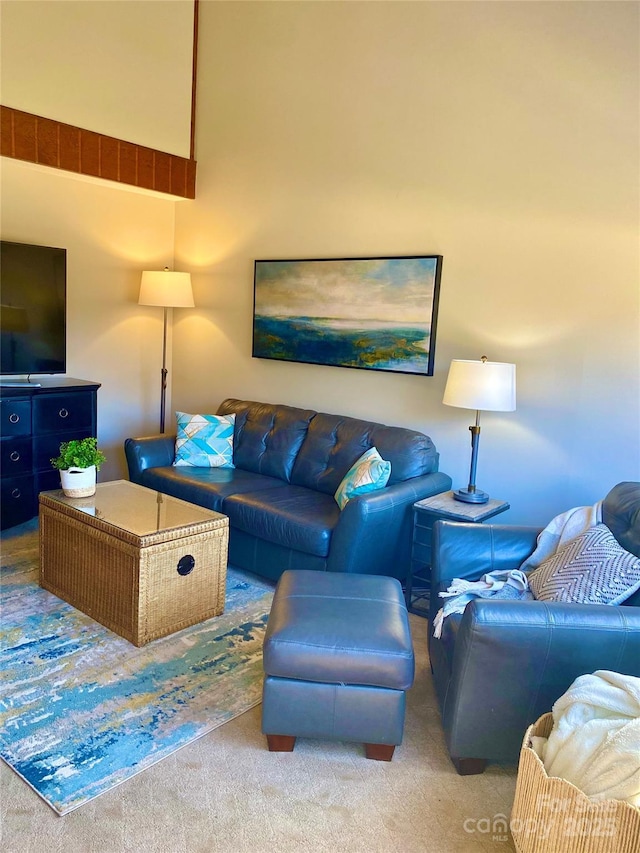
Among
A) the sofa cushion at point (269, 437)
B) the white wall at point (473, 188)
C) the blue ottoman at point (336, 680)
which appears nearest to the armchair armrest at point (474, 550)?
the blue ottoman at point (336, 680)

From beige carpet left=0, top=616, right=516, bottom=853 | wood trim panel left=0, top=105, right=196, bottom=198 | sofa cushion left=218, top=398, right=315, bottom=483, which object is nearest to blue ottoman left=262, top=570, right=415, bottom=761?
beige carpet left=0, top=616, right=516, bottom=853

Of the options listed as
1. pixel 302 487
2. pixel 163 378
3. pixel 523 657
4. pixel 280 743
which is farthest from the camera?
pixel 163 378

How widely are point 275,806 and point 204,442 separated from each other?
2636 mm

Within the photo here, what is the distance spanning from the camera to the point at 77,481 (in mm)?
3262

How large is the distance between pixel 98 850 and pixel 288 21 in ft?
15.2

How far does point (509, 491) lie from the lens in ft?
11.9

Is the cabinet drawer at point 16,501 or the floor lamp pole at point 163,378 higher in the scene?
the floor lamp pole at point 163,378

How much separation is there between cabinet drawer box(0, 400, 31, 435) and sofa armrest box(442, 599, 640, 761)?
3.14m

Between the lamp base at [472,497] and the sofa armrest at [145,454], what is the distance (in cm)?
196

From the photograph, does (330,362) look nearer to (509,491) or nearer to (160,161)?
(509,491)

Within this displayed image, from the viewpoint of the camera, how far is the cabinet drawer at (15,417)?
3979 millimetres

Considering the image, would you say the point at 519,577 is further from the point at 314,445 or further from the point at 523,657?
the point at 314,445

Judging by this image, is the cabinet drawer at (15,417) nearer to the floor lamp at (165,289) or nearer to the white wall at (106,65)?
the floor lamp at (165,289)

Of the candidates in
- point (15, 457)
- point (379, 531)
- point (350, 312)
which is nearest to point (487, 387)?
point (379, 531)
